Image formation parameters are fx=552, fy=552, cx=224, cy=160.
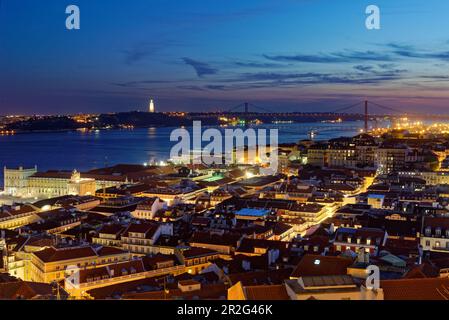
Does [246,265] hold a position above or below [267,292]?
below

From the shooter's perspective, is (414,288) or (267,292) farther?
(414,288)

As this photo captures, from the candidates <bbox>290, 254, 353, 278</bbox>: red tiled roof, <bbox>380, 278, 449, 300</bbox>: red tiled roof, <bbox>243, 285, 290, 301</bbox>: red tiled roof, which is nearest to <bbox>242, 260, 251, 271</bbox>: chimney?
<bbox>290, 254, 353, 278</bbox>: red tiled roof

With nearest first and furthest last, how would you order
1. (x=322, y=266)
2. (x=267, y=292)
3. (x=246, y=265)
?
(x=267, y=292)
(x=322, y=266)
(x=246, y=265)

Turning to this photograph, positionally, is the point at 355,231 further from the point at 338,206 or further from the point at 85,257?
the point at 338,206

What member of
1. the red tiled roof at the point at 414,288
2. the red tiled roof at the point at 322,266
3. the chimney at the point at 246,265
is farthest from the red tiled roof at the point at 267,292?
the chimney at the point at 246,265

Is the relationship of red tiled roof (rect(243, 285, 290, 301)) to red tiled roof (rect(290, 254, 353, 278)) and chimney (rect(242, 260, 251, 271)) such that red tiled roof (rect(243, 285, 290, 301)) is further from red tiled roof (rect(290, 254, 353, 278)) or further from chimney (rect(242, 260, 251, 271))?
chimney (rect(242, 260, 251, 271))

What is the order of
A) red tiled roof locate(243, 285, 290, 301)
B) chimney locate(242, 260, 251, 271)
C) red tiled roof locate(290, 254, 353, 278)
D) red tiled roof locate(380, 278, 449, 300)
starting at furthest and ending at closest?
1. chimney locate(242, 260, 251, 271)
2. red tiled roof locate(290, 254, 353, 278)
3. red tiled roof locate(380, 278, 449, 300)
4. red tiled roof locate(243, 285, 290, 301)

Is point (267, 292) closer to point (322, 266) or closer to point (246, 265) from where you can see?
point (322, 266)

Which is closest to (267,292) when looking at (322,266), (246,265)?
(322,266)

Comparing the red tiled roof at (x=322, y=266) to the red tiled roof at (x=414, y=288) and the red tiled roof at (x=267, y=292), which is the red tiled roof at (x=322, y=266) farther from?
the red tiled roof at (x=267, y=292)

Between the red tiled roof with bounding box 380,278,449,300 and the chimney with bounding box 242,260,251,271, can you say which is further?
the chimney with bounding box 242,260,251,271
